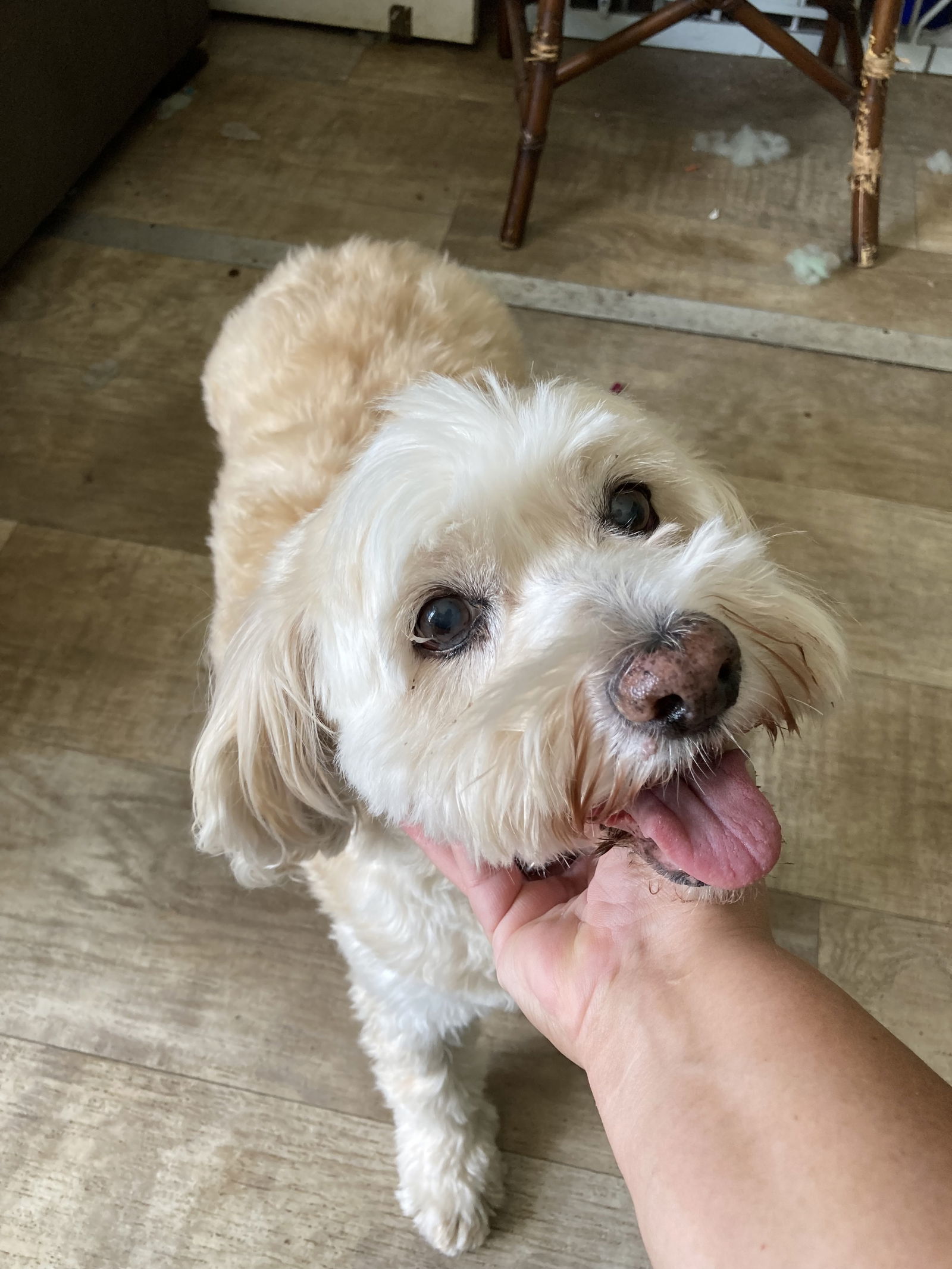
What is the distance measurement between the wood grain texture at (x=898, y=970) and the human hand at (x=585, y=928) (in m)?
0.66

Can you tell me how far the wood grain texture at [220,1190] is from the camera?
1269 mm

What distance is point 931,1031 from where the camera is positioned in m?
1.40

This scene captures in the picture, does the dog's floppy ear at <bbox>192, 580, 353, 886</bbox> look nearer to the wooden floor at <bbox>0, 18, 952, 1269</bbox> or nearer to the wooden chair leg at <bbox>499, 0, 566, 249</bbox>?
the wooden floor at <bbox>0, 18, 952, 1269</bbox>

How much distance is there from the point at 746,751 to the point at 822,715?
142 mm

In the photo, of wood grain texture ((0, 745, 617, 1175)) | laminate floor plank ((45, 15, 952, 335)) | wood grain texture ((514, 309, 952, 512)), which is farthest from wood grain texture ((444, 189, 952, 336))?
wood grain texture ((0, 745, 617, 1175))

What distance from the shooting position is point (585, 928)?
92 cm

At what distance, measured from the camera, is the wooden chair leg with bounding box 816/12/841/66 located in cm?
258

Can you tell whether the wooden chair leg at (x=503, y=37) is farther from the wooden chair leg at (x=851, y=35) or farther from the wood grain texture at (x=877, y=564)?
the wood grain texture at (x=877, y=564)

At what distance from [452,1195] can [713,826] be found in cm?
79

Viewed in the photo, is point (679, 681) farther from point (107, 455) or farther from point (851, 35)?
point (851, 35)

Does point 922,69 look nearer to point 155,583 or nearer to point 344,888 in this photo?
point 155,583

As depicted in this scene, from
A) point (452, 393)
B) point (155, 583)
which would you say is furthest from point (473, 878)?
point (155, 583)

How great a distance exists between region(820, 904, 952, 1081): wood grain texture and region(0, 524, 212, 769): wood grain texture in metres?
1.15

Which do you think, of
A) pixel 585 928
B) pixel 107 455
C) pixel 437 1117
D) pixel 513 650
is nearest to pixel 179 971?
pixel 437 1117
